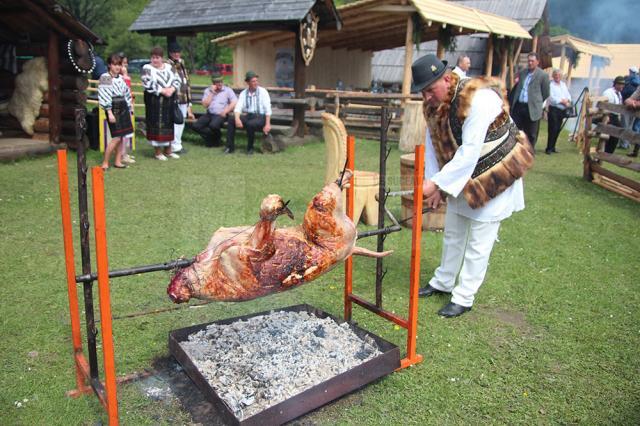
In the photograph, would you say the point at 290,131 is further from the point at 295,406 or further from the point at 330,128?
the point at 295,406

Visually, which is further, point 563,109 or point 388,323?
point 563,109

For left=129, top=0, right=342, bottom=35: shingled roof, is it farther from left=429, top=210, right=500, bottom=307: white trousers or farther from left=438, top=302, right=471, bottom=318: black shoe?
left=438, top=302, right=471, bottom=318: black shoe

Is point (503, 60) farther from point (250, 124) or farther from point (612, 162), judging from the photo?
point (250, 124)

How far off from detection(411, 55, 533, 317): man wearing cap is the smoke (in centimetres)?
4208

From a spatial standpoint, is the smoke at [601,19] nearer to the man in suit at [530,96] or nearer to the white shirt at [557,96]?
the white shirt at [557,96]

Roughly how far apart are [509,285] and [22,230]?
5303 mm

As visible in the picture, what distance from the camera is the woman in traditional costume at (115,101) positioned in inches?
331

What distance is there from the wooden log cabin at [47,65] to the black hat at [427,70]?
8150 millimetres

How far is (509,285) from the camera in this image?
5027 millimetres

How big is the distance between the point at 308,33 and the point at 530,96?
17.1 ft


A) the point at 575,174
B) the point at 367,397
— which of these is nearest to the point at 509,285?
the point at 367,397

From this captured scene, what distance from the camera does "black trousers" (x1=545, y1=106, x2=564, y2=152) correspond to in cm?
1291

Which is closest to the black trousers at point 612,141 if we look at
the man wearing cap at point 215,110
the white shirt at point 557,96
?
the white shirt at point 557,96

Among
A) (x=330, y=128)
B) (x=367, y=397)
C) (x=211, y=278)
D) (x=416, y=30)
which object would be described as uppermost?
(x=416, y=30)
